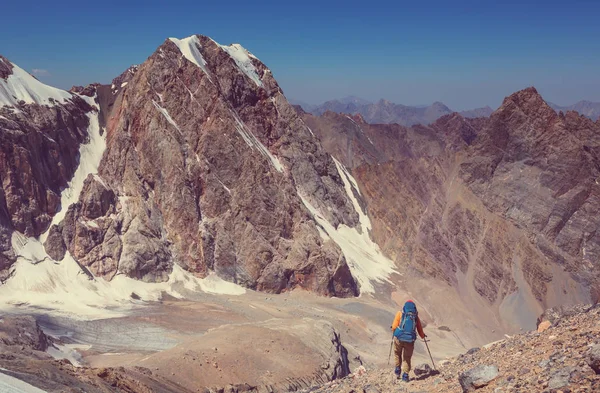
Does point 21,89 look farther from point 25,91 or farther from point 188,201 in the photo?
point 188,201

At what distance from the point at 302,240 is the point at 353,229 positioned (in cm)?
1611

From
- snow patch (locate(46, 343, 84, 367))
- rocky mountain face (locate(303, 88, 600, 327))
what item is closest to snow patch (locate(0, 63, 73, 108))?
snow patch (locate(46, 343, 84, 367))

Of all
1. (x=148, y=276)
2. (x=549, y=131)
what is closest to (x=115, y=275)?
(x=148, y=276)

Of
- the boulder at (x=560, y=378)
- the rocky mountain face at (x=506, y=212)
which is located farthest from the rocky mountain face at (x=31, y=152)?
the boulder at (x=560, y=378)

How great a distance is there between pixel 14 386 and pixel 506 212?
68.6m

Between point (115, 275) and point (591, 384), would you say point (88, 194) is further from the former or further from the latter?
point (591, 384)

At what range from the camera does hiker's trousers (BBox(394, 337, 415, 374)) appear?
13820 mm

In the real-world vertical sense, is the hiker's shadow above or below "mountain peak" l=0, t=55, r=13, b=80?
below

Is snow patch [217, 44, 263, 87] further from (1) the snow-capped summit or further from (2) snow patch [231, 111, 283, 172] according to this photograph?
(1) the snow-capped summit

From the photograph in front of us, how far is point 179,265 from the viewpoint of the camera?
55.3 metres

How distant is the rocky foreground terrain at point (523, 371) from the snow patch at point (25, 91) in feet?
159

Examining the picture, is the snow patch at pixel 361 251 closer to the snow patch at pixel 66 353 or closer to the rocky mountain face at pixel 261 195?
the rocky mountain face at pixel 261 195

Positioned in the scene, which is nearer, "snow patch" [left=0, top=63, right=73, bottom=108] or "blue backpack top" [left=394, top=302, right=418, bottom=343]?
"blue backpack top" [left=394, top=302, right=418, bottom=343]

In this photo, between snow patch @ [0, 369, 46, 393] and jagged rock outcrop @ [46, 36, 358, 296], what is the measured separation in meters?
38.2
